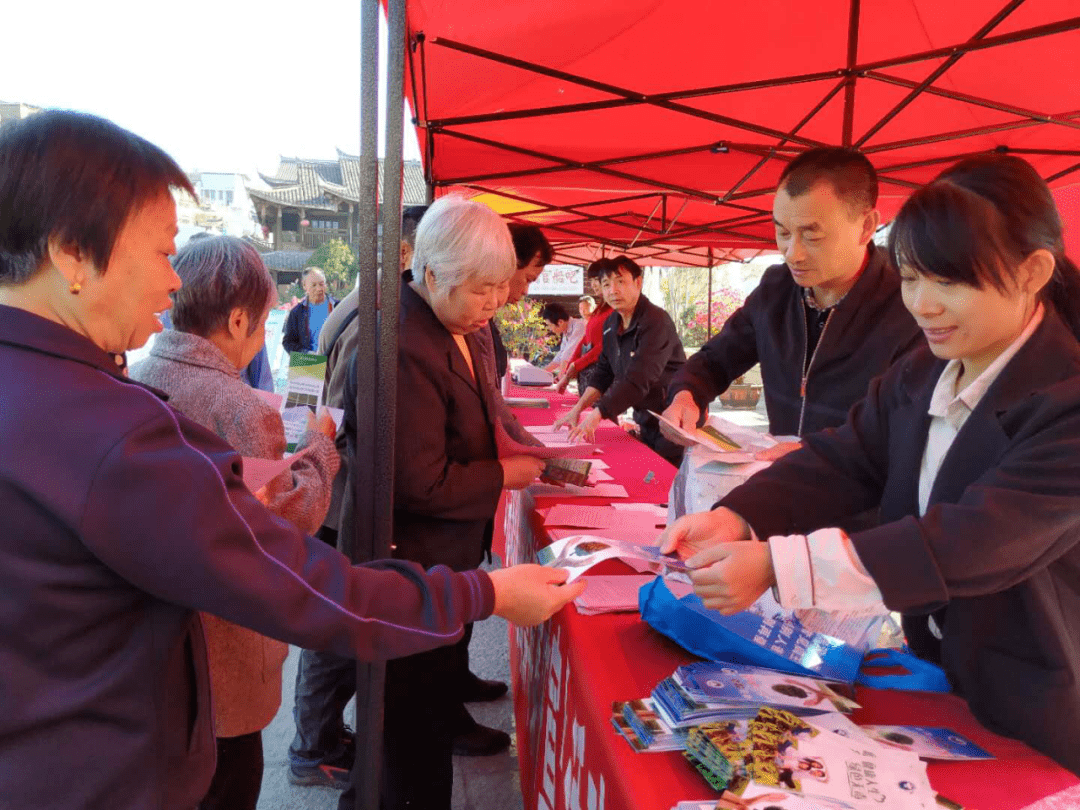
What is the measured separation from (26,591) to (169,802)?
0.33 metres

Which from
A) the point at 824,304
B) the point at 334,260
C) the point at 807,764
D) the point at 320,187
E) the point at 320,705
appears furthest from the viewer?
the point at 320,187

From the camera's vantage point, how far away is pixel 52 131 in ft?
2.74

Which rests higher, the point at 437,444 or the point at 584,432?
the point at 437,444

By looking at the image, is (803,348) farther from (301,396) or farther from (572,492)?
(301,396)

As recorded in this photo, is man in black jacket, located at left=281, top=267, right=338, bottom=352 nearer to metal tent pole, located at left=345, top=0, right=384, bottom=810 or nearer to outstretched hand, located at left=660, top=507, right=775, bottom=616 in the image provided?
metal tent pole, located at left=345, top=0, right=384, bottom=810

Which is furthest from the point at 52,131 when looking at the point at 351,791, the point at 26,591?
the point at 351,791

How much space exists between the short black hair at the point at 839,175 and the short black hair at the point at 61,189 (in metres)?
1.62

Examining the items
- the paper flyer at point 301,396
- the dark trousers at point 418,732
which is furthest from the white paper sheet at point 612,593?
the paper flyer at point 301,396

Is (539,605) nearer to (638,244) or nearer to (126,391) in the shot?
(126,391)

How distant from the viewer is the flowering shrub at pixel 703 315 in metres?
17.3

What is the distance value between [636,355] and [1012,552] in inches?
140

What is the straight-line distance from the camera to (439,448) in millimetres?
1808

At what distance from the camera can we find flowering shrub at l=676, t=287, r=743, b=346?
17.3 m

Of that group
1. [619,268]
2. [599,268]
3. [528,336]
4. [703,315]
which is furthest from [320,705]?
[703,315]
